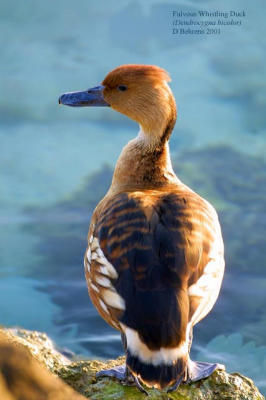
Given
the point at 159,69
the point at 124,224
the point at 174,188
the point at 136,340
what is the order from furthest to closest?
1. the point at 159,69
2. the point at 174,188
3. the point at 124,224
4. the point at 136,340

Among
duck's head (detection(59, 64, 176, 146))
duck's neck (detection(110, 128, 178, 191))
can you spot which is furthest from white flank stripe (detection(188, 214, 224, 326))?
duck's head (detection(59, 64, 176, 146))

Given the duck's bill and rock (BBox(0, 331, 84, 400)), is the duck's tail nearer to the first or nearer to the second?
rock (BBox(0, 331, 84, 400))

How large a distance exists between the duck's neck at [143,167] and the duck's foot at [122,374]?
4.67ft

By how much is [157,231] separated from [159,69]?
5.78 feet

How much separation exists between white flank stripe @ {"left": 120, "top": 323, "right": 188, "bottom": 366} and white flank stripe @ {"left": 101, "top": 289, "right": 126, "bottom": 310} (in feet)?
0.60

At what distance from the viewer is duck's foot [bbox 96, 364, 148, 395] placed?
3.44 m

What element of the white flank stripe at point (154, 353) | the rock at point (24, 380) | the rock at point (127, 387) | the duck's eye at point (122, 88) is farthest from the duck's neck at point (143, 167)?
the rock at point (24, 380)

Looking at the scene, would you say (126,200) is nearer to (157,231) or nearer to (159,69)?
(157,231)

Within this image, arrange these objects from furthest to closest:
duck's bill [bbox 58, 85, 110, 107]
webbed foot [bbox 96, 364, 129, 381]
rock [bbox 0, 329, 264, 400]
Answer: duck's bill [bbox 58, 85, 110, 107] < webbed foot [bbox 96, 364, 129, 381] < rock [bbox 0, 329, 264, 400]

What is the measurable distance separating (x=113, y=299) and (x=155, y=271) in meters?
0.33

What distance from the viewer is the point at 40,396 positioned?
48.5 inches

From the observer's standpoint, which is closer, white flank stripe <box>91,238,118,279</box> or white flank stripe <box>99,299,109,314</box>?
white flank stripe <box>91,238,118,279</box>

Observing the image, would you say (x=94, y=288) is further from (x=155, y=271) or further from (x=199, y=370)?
(x=199, y=370)

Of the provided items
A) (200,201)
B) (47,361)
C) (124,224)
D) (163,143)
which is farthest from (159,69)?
(47,361)
